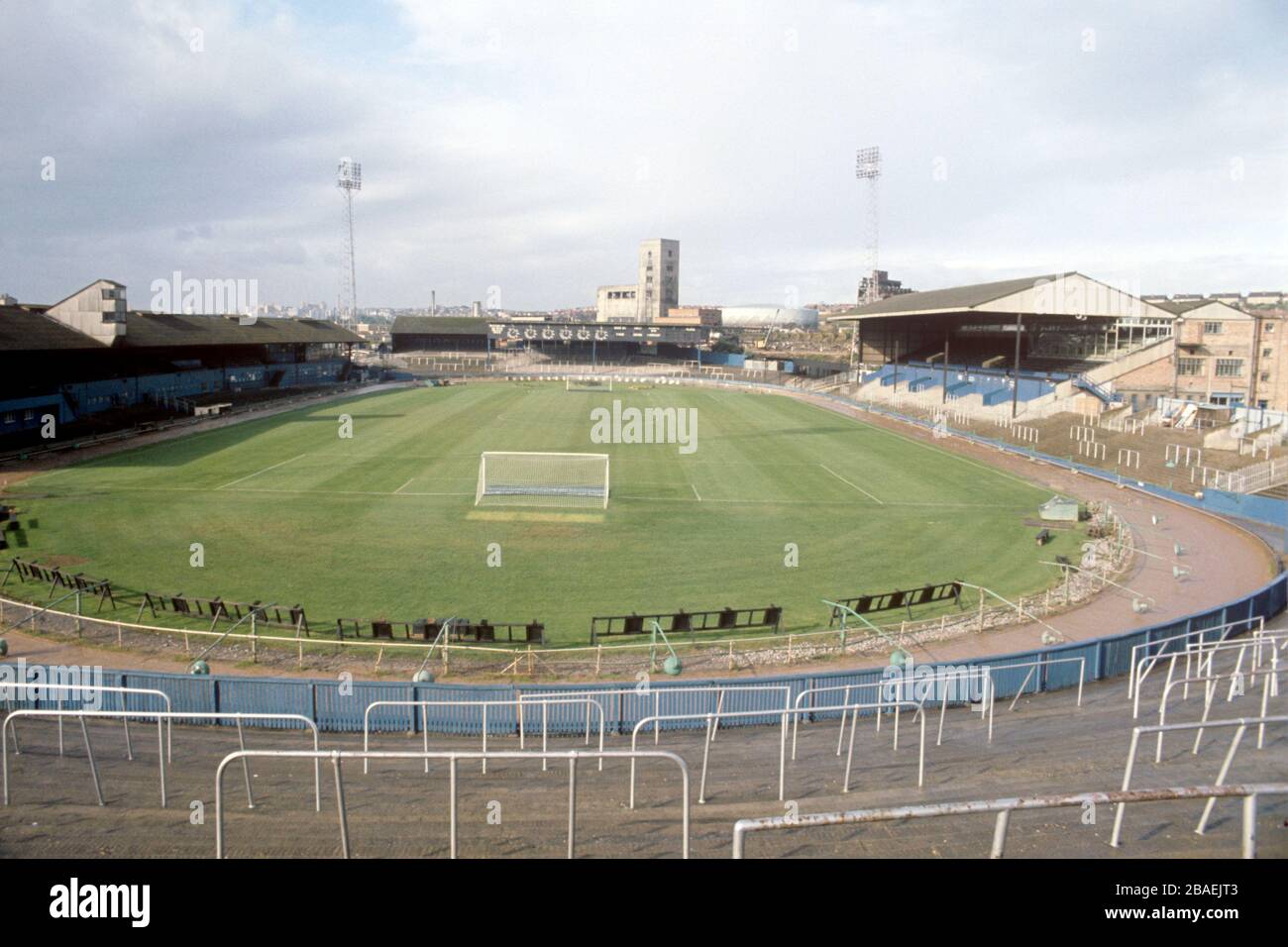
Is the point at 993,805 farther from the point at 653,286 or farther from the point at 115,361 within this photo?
the point at 653,286

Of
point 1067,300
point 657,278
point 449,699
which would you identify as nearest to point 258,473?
point 449,699

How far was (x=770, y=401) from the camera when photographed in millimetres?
82062

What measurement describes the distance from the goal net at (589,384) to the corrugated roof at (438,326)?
2599 cm

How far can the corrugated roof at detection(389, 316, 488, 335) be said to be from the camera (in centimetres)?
12262

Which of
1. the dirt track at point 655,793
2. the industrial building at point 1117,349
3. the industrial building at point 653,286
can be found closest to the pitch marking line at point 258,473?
the dirt track at point 655,793

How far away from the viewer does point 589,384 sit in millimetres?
97438

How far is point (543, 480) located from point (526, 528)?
8214mm

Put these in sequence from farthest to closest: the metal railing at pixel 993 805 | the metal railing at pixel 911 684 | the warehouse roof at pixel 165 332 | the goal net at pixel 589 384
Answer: the goal net at pixel 589 384 < the warehouse roof at pixel 165 332 < the metal railing at pixel 911 684 < the metal railing at pixel 993 805

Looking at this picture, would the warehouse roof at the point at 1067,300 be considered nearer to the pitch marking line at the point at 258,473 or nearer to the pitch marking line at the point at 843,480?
the pitch marking line at the point at 843,480

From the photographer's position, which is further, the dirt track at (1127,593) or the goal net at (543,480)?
the goal net at (543,480)

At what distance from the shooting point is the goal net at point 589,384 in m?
90.8

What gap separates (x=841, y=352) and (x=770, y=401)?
69.6m
